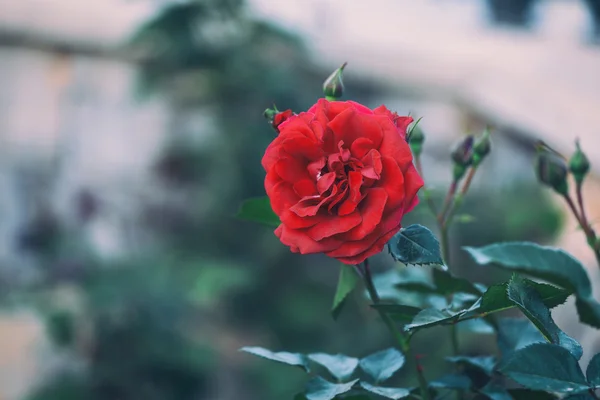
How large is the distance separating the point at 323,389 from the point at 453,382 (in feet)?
0.25

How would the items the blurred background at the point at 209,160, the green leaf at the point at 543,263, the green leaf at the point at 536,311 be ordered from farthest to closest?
the blurred background at the point at 209,160 < the green leaf at the point at 543,263 < the green leaf at the point at 536,311

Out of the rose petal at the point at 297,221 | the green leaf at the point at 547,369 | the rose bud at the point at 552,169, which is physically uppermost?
the rose petal at the point at 297,221

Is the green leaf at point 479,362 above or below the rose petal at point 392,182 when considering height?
below

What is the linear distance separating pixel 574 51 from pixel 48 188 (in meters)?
1.79

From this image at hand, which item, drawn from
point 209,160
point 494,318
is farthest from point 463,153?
point 209,160

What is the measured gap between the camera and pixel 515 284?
30 centimetres

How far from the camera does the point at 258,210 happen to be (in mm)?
376

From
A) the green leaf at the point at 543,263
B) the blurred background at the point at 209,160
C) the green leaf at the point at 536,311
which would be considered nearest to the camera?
the green leaf at the point at 536,311

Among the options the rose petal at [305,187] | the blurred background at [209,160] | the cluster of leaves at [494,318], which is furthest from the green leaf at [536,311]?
the blurred background at [209,160]

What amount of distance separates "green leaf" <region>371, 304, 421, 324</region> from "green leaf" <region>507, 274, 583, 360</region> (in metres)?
0.06

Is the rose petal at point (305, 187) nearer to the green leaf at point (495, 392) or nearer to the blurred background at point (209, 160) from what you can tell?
the green leaf at point (495, 392)

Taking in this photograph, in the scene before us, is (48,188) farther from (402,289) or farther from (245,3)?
(402,289)

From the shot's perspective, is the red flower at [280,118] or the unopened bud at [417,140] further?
the unopened bud at [417,140]

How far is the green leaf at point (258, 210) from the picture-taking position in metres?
0.37
